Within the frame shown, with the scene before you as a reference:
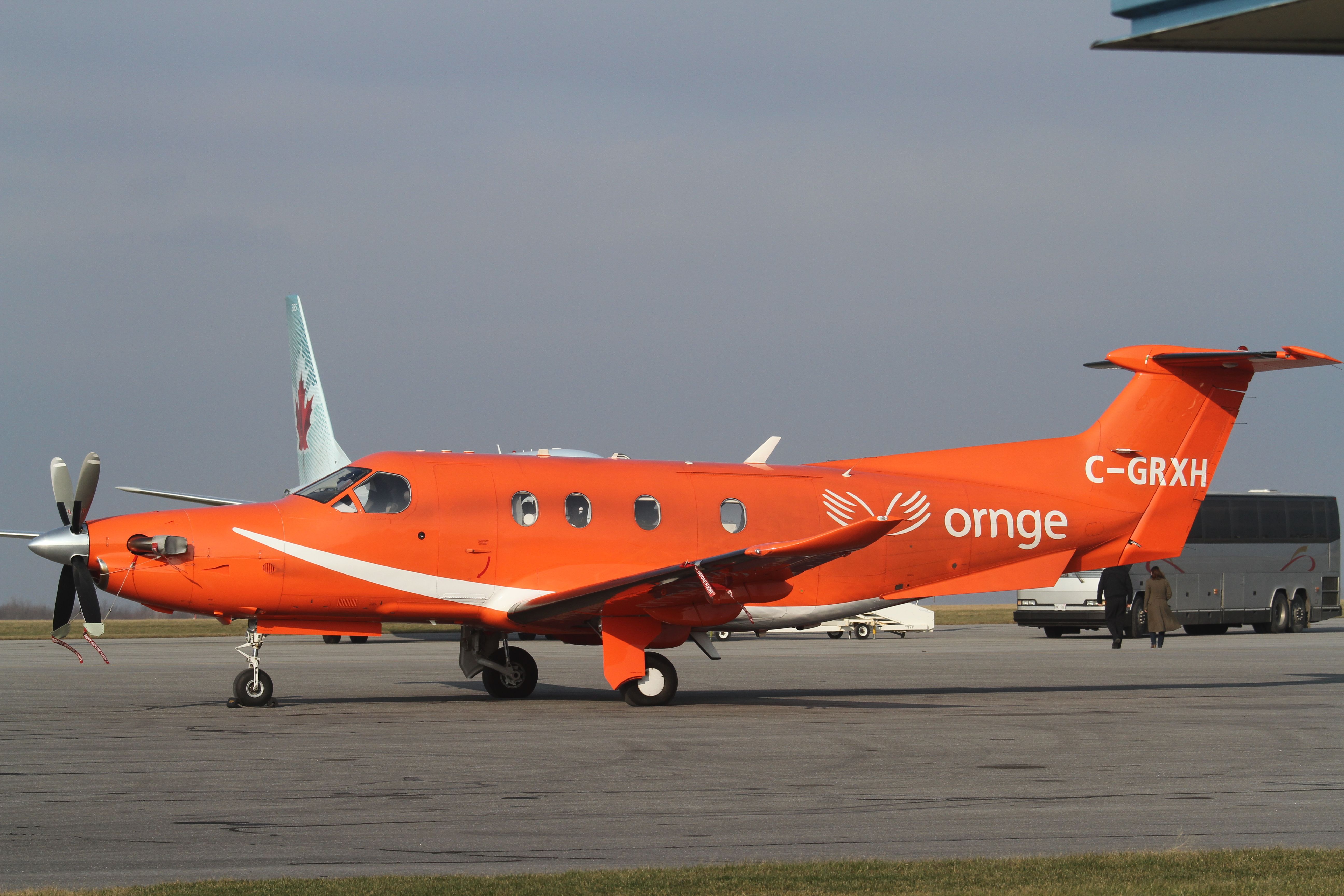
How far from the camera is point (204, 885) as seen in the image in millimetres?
6715

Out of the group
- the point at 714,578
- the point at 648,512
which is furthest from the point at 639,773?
the point at 648,512

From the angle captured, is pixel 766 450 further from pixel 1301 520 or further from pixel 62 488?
pixel 1301 520

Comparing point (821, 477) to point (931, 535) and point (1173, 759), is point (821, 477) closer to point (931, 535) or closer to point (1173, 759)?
point (931, 535)

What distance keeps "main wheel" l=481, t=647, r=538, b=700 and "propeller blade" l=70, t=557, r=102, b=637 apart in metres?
5.10

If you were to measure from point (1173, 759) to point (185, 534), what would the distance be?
10.9 m

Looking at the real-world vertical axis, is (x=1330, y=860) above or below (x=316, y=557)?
below

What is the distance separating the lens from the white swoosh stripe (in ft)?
51.8

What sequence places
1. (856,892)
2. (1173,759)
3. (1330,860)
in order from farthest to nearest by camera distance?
1. (1173,759)
2. (1330,860)
3. (856,892)

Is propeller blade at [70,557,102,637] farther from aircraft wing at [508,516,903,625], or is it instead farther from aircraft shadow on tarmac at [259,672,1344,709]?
aircraft wing at [508,516,903,625]

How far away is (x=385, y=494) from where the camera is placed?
16391mm

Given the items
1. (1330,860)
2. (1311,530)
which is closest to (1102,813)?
(1330,860)

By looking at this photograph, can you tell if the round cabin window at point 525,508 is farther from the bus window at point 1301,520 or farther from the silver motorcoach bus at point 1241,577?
the bus window at point 1301,520

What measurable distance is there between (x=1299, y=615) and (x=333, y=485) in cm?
3486

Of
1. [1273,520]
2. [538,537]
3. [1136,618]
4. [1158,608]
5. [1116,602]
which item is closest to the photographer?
[538,537]
